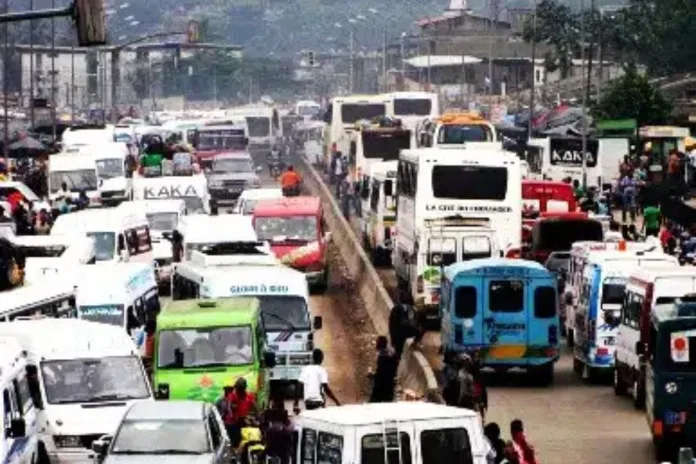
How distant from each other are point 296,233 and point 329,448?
1361 inches

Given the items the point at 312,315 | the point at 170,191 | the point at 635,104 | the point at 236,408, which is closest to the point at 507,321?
the point at 312,315

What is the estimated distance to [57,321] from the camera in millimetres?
35406

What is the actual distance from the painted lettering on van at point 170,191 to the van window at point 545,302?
84.6 feet

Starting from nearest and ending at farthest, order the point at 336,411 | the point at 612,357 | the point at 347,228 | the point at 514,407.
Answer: the point at 336,411
the point at 514,407
the point at 612,357
the point at 347,228

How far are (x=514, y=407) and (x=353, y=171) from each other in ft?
136

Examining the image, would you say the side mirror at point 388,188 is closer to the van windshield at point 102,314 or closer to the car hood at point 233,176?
the car hood at point 233,176

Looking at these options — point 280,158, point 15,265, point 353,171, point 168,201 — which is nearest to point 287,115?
point 280,158

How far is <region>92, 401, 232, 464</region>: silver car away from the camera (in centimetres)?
2827

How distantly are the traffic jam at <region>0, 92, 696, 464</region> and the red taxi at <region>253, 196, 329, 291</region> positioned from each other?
0.18 feet

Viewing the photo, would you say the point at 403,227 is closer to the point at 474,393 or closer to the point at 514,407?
the point at 514,407

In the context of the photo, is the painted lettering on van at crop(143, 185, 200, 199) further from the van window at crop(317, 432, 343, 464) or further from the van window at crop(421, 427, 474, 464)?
the van window at crop(421, 427, 474, 464)

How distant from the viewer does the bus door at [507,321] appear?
4284cm

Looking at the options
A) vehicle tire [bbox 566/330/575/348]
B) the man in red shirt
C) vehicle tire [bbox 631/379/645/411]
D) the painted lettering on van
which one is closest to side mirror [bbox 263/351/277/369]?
the man in red shirt

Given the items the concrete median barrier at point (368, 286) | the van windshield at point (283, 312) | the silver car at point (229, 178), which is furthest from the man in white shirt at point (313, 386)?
the silver car at point (229, 178)
